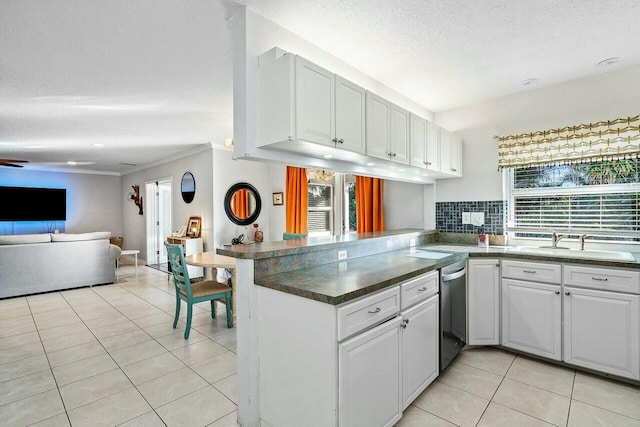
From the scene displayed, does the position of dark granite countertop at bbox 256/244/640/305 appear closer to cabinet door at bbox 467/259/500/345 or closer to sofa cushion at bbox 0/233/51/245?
cabinet door at bbox 467/259/500/345

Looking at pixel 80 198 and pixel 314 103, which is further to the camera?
pixel 80 198

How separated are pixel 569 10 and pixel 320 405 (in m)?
2.74

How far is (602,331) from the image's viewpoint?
2352mm

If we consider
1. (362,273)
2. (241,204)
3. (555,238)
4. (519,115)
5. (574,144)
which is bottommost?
(362,273)

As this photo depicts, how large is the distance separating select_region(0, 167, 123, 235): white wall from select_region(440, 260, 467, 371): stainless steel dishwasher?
9.16m

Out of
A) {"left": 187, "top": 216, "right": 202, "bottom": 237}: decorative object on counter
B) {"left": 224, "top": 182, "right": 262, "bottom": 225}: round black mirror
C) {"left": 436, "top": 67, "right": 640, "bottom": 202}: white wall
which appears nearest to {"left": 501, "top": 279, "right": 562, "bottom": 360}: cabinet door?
{"left": 436, "top": 67, "right": 640, "bottom": 202}: white wall

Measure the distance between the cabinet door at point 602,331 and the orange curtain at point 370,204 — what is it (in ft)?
6.94

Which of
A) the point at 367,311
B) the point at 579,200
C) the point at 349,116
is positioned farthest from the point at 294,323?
the point at 579,200

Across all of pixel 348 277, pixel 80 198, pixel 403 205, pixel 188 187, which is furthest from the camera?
pixel 80 198

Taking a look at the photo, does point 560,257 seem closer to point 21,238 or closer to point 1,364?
point 1,364

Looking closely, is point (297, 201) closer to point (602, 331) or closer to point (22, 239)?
point (602, 331)

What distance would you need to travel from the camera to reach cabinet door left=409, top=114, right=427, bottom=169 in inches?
114

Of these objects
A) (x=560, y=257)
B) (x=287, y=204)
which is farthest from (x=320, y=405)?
(x=287, y=204)

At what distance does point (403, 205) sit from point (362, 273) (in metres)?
2.32
